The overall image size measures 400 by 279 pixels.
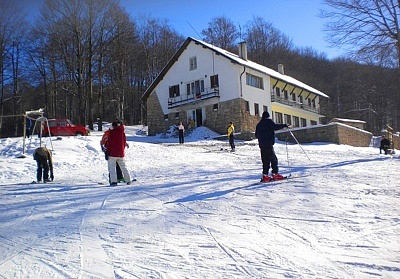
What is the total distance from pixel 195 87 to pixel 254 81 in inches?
220

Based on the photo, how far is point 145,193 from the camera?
851 centimetres

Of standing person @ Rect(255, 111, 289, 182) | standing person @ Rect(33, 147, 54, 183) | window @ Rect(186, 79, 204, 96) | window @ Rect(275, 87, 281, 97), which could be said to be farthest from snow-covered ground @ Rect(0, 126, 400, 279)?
window @ Rect(275, 87, 281, 97)

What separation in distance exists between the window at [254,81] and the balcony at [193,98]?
118 inches

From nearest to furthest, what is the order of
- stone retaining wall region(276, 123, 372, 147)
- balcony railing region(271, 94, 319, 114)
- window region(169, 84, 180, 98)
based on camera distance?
stone retaining wall region(276, 123, 372, 147), window region(169, 84, 180, 98), balcony railing region(271, 94, 319, 114)

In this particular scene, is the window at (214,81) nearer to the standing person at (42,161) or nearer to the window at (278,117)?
the window at (278,117)

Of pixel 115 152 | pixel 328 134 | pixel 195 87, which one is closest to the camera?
pixel 115 152

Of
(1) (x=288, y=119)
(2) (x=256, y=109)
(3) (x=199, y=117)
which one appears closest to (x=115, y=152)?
(3) (x=199, y=117)

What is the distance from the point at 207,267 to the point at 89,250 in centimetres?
153

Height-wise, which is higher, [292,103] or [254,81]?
[254,81]

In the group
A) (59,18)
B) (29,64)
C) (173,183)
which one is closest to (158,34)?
(29,64)

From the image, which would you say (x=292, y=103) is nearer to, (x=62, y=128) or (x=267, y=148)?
(x=62, y=128)

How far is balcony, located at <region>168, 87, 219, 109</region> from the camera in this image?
35.6 metres

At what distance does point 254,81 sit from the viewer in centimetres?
3716

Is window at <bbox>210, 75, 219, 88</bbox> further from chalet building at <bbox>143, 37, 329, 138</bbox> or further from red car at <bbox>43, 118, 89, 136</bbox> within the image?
red car at <bbox>43, 118, 89, 136</bbox>
